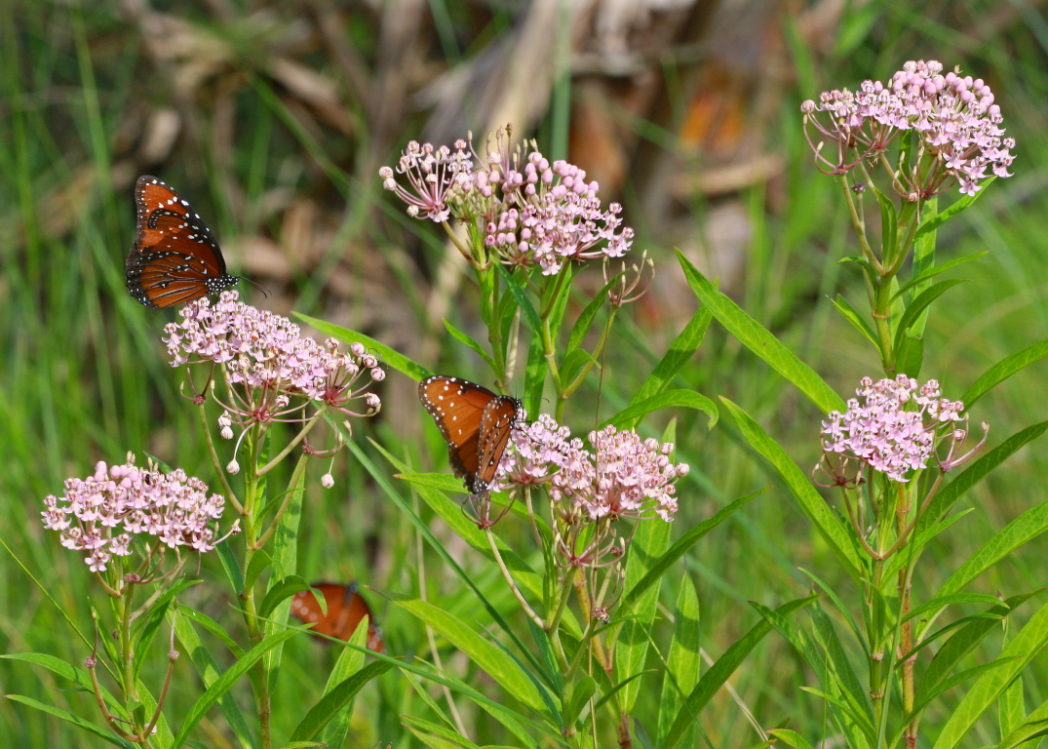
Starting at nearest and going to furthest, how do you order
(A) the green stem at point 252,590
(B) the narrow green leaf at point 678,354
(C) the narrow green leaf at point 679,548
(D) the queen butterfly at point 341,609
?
(C) the narrow green leaf at point 679,548 < (A) the green stem at point 252,590 < (B) the narrow green leaf at point 678,354 < (D) the queen butterfly at point 341,609

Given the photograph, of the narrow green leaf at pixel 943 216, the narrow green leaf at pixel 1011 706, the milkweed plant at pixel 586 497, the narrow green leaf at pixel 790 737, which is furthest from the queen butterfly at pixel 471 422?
the narrow green leaf at pixel 1011 706

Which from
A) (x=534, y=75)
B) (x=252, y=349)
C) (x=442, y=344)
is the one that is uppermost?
(x=534, y=75)

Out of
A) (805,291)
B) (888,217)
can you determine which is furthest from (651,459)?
(805,291)

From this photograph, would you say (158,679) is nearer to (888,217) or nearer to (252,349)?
(252,349)

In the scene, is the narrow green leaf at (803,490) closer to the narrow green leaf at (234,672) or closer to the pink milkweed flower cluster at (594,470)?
the pink milkweed flower cluster at (594,470)

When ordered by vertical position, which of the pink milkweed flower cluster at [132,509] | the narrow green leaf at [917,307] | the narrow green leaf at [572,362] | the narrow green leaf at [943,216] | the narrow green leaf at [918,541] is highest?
the narrow green leaf at [943,216]

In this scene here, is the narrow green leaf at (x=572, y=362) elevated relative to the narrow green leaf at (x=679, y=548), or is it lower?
elevated

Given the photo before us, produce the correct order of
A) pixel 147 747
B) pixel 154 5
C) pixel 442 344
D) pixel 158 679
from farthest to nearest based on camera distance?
pixel 154 5
pixel 442 344
pixel 158 679
pixel 147 747

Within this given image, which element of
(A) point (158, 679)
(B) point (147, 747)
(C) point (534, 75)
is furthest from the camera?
(C) point (534, 75)

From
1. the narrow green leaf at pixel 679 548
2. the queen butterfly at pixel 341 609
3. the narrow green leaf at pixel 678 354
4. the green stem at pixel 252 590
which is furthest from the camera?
the queen butterfly at pixel 341 609
